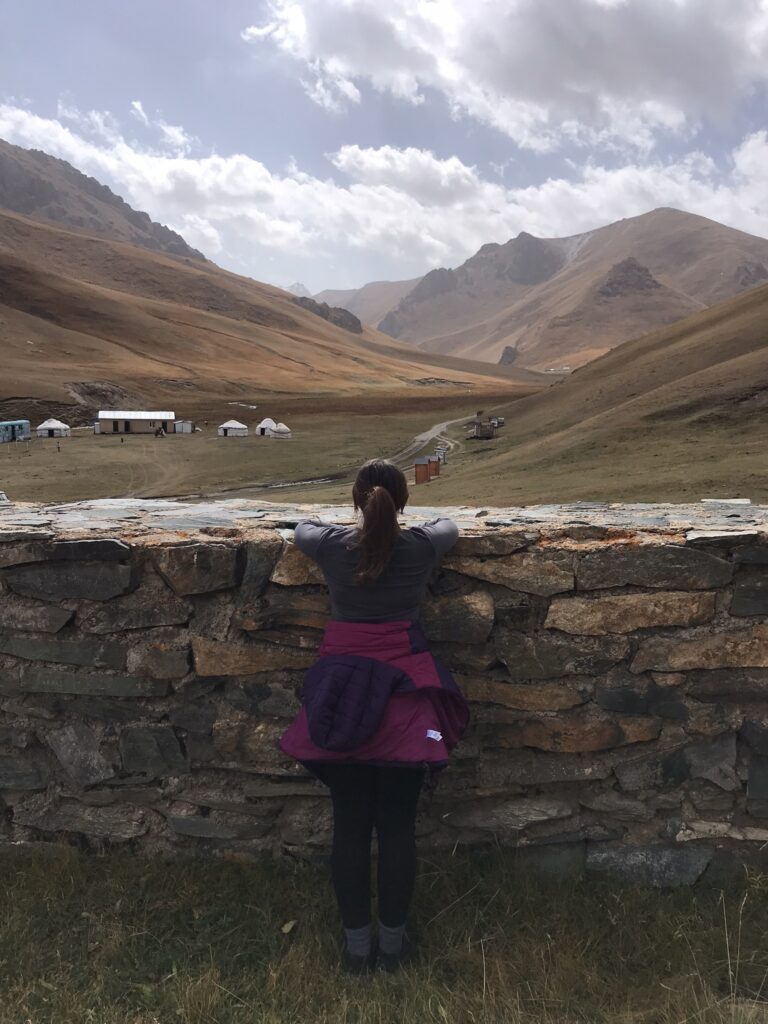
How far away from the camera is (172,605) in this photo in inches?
137

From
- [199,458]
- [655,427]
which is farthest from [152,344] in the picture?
[655,427]

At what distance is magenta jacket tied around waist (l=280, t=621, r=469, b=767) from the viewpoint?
2.66 m

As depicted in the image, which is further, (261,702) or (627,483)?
(627,483)

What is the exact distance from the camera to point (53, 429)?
68000 millimetres

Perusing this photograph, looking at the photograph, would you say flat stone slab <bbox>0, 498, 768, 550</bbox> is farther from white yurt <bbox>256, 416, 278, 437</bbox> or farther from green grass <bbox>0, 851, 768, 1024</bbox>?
white yurt <bbox>256, 416, 278, 437</bbox>

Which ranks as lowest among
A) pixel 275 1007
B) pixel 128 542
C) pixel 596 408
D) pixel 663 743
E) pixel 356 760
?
pixel 275 1007

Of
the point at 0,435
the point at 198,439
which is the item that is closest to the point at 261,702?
the point at 198,439

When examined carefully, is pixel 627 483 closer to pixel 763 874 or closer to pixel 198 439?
pixel 763 874

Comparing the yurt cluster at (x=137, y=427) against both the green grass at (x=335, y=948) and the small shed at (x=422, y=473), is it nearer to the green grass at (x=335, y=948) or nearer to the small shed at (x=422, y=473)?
the small shed at (x=422, y=473)

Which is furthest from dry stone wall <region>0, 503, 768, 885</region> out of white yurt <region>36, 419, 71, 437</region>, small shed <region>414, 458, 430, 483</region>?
white yurt <region>36, 419, 71, 437</region>

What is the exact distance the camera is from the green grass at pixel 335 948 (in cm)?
254

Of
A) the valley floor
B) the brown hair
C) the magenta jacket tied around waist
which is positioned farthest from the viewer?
the valley floor

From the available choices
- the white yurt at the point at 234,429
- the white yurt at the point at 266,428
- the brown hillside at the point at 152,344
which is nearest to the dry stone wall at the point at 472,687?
the white yurt at the point at 266,428

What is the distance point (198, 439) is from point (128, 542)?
209 ft
